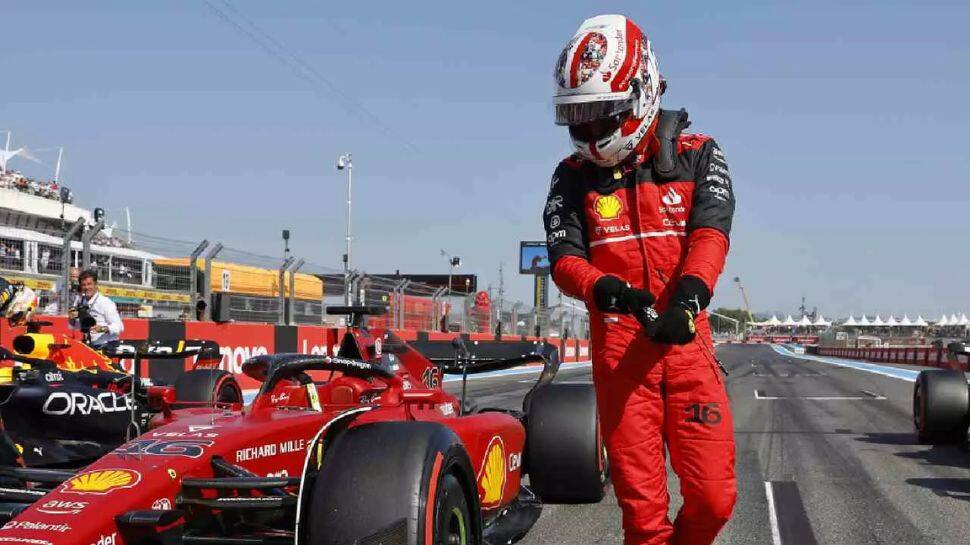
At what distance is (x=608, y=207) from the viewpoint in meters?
3.31

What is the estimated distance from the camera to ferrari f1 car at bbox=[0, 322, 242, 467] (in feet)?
19.9

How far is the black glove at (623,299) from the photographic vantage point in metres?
2.94

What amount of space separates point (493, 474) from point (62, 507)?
82.5 inches

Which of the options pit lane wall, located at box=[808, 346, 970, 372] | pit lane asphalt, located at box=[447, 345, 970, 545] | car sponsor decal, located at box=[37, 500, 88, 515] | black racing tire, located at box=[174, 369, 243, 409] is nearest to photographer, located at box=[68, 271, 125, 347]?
black racing tire, located at box=[174, 369, 243, 409]

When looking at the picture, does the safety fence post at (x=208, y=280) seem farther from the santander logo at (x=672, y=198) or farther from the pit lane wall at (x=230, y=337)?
the santander logo at (x=672, y=198)

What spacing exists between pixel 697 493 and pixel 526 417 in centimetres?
258

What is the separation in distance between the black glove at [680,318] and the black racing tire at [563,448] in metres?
2.53

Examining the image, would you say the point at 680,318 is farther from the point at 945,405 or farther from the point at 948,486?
the point at 945,405

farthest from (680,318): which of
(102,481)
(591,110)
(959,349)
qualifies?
(959,349)

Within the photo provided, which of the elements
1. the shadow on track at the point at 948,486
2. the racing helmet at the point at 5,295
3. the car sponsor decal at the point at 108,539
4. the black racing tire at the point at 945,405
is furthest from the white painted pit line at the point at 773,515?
the racing helmet at the point at 5,295

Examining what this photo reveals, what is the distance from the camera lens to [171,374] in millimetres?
13742

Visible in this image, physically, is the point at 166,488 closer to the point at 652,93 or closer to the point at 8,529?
the point at 8,529

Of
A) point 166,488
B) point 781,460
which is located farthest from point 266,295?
point 166,488

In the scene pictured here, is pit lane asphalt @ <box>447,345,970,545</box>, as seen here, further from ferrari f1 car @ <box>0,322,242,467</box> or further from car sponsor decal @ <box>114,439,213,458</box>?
ferrari f1 car @ <box>0,322,242,467</box>
